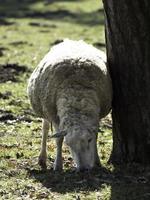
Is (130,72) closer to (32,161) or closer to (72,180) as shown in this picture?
(72,180)

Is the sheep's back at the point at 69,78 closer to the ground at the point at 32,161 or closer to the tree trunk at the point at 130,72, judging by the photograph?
the tree trunk at the point at 130,72

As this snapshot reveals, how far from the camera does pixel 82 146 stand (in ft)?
29.1

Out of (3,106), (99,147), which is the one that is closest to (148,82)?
(99,147)

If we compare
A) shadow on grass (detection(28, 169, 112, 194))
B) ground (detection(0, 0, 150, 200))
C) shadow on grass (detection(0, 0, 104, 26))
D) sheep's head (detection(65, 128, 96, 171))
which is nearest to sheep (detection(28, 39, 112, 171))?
sheep's head (detection(65, 128, 96, 171))

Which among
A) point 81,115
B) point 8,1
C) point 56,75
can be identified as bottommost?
point 81,115

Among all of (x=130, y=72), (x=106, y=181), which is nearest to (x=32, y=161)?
(x=106, y=181)

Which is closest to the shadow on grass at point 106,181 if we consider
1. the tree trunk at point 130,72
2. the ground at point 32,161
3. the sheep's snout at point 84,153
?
the ground at point 32,161

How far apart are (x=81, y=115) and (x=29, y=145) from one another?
258 cm

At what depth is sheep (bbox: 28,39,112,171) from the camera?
8.88 meters

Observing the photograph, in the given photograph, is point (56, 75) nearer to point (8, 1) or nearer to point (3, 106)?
point (3, 106)

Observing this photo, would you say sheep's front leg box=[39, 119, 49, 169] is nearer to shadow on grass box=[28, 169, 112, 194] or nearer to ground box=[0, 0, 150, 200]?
ground box=[0, 0, 150, 200]

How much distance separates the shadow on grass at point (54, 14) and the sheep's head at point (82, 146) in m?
24.5

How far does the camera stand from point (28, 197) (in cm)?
830

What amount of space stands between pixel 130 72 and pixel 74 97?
1.01 m
